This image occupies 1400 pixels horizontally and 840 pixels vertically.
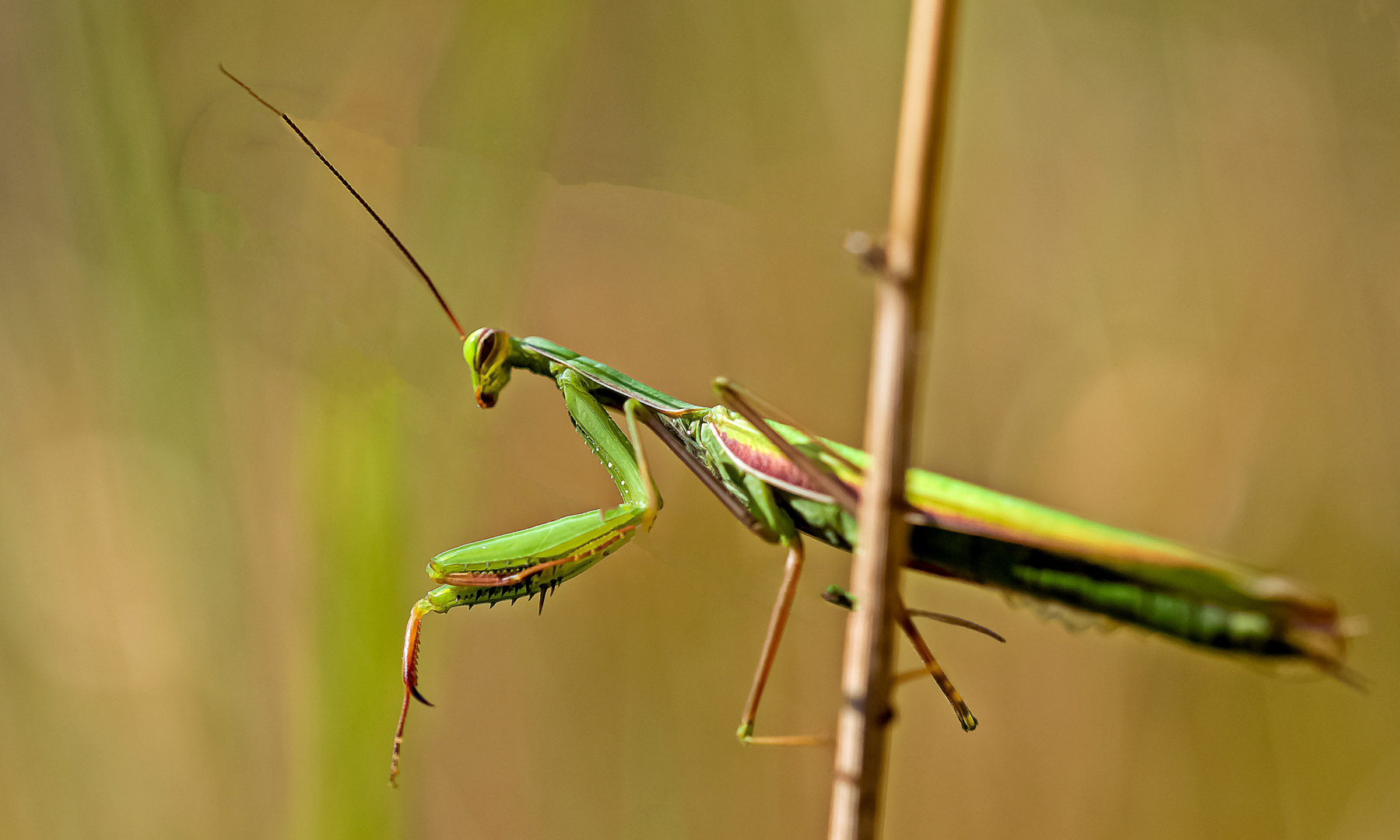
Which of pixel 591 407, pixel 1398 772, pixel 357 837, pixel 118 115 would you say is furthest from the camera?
pixel 1398 772

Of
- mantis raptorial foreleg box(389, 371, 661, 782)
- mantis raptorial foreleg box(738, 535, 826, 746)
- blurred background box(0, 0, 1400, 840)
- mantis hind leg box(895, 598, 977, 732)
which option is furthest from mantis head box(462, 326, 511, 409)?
mantis hind leg box(895, 598, 977, 732)

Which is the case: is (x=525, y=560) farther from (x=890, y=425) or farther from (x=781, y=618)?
(x=890, y=425)

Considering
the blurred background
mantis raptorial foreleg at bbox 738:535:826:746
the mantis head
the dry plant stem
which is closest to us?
the dry plant stem

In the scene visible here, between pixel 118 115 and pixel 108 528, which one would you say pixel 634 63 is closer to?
pixel 118 115

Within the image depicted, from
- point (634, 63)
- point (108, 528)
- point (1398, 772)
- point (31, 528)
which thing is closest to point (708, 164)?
point (634, 63)

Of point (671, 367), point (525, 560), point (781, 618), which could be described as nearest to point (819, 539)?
point (781, 618)

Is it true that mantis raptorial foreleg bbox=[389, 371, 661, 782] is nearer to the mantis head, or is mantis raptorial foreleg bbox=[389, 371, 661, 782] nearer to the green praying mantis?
the green praying mantis

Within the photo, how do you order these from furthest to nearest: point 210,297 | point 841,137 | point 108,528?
point 841,137, point 108,528, point 210,297
